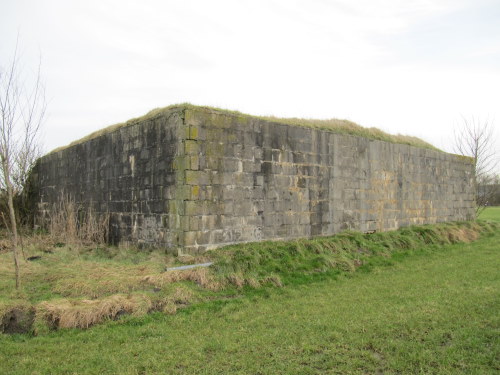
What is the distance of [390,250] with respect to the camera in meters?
11.3

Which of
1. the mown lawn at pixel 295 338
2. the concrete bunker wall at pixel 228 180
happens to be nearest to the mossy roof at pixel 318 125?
the concrete bunker wall at pixel 228 180

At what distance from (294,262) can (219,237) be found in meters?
1.66

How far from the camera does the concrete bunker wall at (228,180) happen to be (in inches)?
329

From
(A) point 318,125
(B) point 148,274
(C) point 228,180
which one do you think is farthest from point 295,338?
(A) point 318,125

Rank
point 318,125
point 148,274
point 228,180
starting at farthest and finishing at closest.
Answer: point 318,125 < point 228,180 < point 148,274

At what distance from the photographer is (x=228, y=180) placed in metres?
8.84

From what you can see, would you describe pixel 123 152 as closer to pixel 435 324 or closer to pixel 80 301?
pixel 80 301

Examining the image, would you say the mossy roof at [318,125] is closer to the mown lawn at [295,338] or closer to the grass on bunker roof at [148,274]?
the grass on bunker roof at [148,274]

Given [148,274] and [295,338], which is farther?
[148,274]

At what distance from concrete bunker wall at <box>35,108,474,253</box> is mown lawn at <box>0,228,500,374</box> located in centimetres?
223

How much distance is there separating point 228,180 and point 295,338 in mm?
4428

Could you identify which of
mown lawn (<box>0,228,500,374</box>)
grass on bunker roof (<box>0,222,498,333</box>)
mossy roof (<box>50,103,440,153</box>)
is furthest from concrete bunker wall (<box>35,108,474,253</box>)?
mown lawn (<box>0,228,500,374</box>)

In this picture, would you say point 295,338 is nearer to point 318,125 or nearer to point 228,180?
point 228,180

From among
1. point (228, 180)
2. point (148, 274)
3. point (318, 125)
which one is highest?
point (318, 125)
